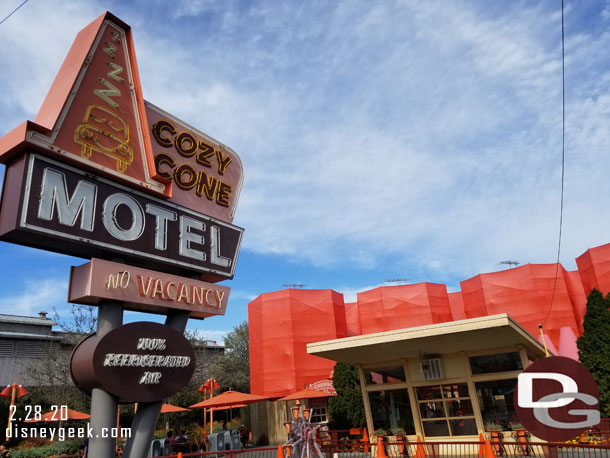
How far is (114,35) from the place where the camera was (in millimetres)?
10062

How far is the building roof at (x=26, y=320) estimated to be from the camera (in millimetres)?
35344

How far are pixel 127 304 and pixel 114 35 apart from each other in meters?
6.01

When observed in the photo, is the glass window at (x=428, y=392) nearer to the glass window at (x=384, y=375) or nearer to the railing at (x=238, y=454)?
the glass window at (x=384, y=375)

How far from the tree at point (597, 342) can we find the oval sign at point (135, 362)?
1959cm

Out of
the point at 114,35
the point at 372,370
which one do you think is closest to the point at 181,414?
the point at 372,370

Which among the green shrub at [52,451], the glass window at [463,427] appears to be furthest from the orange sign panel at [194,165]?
the green shrub at [52,451]

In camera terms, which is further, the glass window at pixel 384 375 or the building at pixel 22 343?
the building at pixel 22 343

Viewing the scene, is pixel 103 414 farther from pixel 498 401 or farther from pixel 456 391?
pixel 498 401

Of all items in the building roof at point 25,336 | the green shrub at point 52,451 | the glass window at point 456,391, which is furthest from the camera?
the building roof at point 25,336

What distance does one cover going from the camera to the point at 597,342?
70.2ft

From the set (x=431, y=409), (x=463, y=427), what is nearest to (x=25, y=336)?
(x=431, y=409)

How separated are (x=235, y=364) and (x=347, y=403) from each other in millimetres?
24595

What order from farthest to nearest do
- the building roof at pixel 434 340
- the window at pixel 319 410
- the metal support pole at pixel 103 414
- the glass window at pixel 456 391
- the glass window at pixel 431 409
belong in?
the window at pixel 319 410, the glass window at pixel 431 409, the glass window at pixel 456 391, the building roof at pixel 434 340, the metal support pole at pixel 103 414

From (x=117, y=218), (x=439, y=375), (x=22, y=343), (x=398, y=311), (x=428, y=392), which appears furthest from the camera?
(x=398, y=311)
